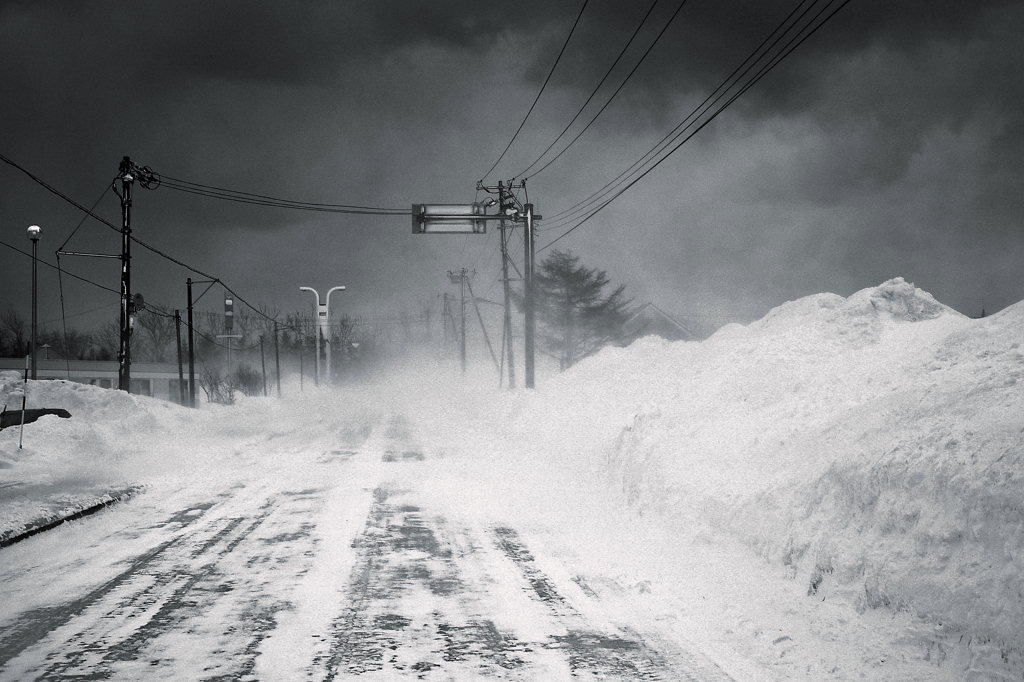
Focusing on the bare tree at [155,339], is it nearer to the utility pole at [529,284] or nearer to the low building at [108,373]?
the low building at [108,373]

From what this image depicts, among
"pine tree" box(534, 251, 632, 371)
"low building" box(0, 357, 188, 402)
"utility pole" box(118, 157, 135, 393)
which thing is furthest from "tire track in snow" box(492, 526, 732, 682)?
"low building" box(0, 357, 188, 402)

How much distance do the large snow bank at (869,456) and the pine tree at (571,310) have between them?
4280 cm

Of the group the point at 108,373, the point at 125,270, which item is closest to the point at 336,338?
the point at 108,373

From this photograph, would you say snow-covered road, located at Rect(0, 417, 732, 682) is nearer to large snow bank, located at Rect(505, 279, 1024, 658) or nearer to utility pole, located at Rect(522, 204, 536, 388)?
large snow bank, located at Rect(505, 279, 1024, 658)

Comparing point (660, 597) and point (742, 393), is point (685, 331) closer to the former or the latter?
point (742, 393)

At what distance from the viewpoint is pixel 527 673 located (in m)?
3.85

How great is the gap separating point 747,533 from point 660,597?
5.16 ft

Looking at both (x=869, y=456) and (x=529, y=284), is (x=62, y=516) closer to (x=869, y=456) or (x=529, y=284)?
(x=869, y=456)

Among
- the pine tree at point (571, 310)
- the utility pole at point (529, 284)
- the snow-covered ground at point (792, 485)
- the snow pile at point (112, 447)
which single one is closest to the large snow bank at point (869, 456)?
the snow-covered ground at point (792, 485)

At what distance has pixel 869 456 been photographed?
5773 mm

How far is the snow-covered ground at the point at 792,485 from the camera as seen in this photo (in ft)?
13.9

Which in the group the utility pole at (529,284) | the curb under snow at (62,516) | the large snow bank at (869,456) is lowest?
the curb under snow at (62,516)

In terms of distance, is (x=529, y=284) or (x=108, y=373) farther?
(x=108, y=373)

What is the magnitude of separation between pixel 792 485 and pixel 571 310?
50087 millimetres
